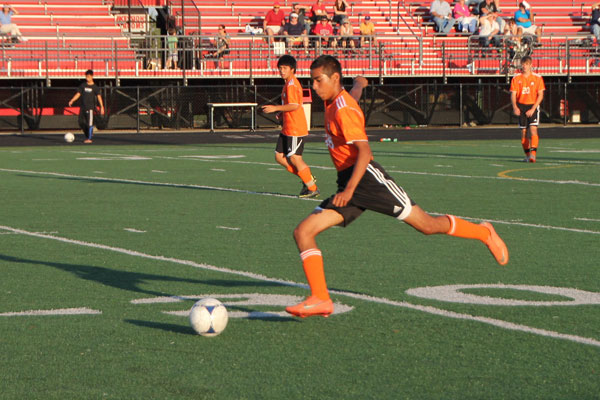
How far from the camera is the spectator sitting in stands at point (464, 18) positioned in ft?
132

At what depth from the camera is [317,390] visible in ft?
16.7

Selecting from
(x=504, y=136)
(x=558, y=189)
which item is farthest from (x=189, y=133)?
(x=558, y=189)

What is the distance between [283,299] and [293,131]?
8199 millimetres

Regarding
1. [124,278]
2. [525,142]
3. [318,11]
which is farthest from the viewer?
[318,11]

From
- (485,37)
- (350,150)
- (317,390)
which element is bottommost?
(317,390)

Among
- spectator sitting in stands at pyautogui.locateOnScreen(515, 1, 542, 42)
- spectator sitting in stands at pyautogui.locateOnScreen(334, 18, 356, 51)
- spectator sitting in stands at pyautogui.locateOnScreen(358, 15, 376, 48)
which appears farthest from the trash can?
spectator sitting in stands at pyautogui.locateOnScreen(515, 1, 542, 42)

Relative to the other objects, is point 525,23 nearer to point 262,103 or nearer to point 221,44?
point 262,103

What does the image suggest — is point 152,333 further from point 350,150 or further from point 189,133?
point 189,133

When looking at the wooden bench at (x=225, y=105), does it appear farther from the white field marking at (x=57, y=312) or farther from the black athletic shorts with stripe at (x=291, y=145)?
the white field marking at (x=57, y=312)

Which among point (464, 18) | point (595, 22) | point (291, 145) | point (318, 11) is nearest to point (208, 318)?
point (291, 145)

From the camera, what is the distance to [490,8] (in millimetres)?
40594

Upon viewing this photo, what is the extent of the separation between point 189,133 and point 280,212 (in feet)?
73.1

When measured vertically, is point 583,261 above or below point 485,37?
below

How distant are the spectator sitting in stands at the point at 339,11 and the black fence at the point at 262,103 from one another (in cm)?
280
